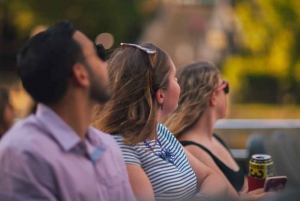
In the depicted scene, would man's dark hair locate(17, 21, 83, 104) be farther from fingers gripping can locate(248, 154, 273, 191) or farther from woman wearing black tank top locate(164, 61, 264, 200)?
woman wearing black tank top locate(164, 61, 264, 200)

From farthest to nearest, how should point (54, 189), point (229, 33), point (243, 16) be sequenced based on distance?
1. point (229, 33)
2. point (243, 16)
3. point (54, 189)

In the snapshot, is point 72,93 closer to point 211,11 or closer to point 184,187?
point 184,187

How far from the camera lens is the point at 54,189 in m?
1.79

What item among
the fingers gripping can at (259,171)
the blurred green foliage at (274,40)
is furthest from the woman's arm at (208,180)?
the blurred green foliage at (274,40)

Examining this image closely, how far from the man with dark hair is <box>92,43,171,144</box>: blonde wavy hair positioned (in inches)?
22.1

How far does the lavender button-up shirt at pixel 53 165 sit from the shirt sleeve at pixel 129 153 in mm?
463

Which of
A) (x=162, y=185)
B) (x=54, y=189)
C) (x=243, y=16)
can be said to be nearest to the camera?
(x=54, y=189)

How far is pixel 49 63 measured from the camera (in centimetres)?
184

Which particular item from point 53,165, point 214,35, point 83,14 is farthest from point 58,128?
point 214,35

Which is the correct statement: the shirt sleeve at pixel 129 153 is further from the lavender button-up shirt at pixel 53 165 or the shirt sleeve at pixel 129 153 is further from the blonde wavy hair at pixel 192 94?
the blonde wavy hair at pixel 192 94

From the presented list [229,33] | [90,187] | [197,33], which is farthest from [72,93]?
[197,33]

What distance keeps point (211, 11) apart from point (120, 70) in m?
31.0

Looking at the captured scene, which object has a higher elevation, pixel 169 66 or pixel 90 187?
pixel 169 66

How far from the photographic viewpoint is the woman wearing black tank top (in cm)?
349
